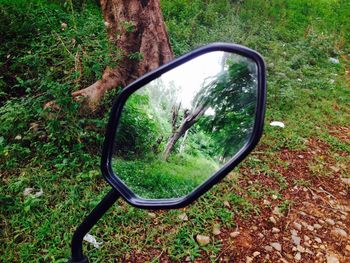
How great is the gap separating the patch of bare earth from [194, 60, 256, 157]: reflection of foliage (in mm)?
1545

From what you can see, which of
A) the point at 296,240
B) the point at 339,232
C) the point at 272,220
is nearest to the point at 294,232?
the point at 296,240

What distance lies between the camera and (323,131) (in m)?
4.67

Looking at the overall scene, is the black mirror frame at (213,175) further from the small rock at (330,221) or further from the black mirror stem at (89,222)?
the small rock at (330,221)

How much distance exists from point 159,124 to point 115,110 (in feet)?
0.65

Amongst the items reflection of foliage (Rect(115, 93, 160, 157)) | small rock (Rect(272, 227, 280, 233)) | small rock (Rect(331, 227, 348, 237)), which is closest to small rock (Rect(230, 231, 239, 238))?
small rock (Rect(272, 227, 280, 233))

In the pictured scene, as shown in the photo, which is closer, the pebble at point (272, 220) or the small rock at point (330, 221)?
the pebble at point (272, 220)

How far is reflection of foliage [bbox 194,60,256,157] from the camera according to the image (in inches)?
52.6

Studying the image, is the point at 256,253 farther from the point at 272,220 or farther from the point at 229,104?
the point at 229,104

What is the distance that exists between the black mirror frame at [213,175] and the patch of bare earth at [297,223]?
5.11 ft

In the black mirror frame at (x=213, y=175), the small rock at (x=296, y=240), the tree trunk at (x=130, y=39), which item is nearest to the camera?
the black mirror frame at (x=213, y=175)

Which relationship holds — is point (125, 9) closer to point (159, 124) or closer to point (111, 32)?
point (111, 32)

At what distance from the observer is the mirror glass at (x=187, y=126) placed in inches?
53.4

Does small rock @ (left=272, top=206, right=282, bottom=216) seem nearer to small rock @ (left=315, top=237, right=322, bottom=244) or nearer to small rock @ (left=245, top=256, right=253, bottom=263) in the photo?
small rock @ (left=315, top=237, right=322, bottom=244)

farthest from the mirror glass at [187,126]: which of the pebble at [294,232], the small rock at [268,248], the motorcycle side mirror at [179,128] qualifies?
the pebble at [294,232]
